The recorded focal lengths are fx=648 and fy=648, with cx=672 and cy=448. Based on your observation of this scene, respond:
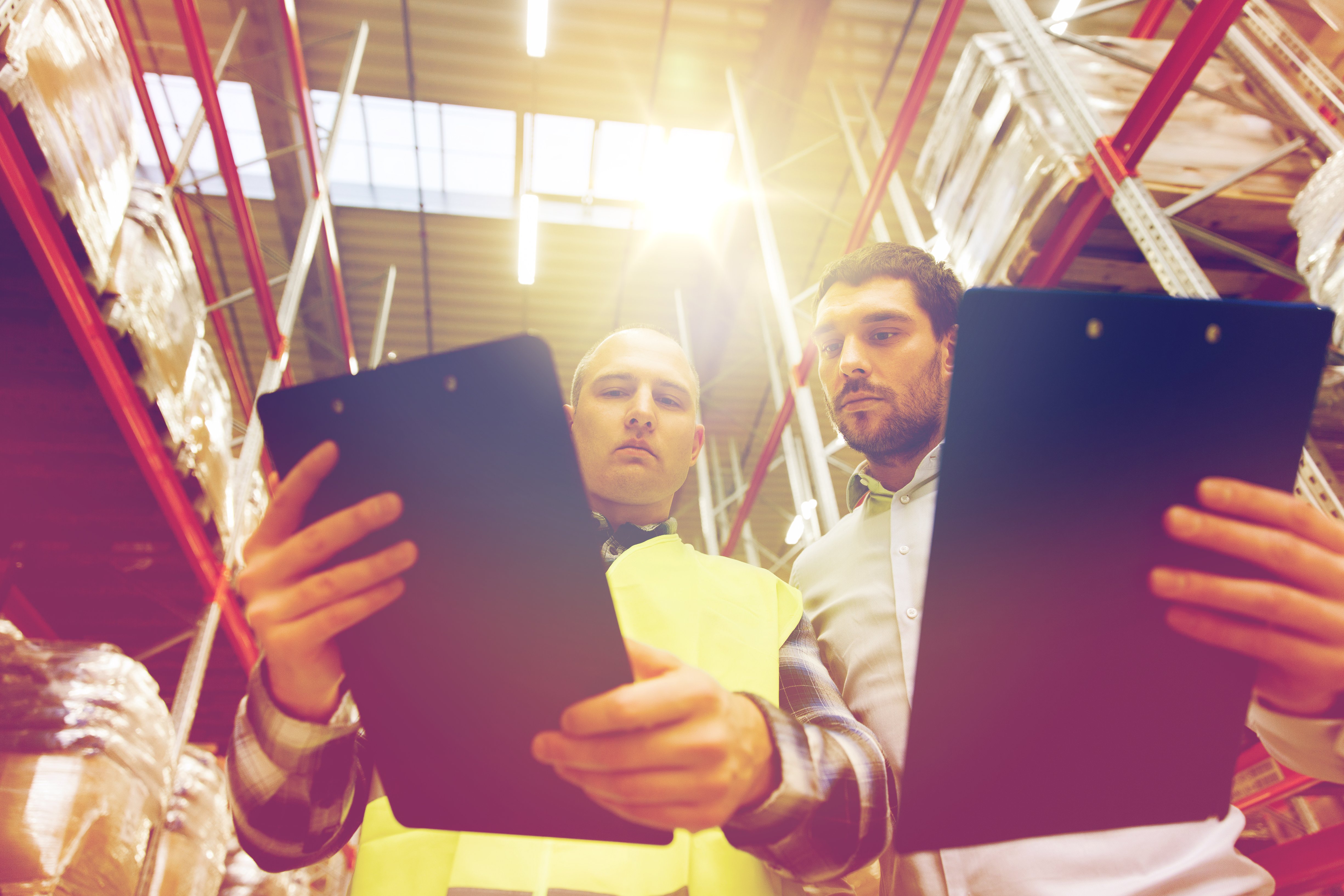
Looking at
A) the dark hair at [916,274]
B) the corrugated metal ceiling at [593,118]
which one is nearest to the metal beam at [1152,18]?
the corrugated metal ceiling at [593,118]

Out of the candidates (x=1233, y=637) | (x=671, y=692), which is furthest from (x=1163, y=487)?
(x=671, y=692)

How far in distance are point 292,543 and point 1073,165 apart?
4762 millimetres

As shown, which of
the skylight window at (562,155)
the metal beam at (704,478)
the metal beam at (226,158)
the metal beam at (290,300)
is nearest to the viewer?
the metal beam at (226,158)

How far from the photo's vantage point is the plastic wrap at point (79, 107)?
3086 millimetres

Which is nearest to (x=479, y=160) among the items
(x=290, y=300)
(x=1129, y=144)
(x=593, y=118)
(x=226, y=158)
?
(x=593, y=118)

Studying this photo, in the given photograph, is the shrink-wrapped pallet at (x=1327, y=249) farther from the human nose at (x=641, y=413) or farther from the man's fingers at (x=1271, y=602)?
the human nose at (x=641, y=413)

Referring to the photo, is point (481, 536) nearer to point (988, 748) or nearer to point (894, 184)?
point (988, 748)

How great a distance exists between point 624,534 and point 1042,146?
425cm

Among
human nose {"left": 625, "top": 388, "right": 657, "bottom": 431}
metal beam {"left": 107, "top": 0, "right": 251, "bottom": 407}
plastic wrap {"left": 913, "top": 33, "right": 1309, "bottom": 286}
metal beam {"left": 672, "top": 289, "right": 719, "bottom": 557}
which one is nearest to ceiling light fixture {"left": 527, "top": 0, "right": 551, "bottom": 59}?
metal beam {"left": 107, "top": 0, "right": 251, "bottom": 407}

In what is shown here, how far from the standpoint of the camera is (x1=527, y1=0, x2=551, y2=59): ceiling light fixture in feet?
20.3

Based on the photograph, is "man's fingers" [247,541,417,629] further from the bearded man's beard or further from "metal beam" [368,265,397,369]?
"metal beam" [368,265,397,369]

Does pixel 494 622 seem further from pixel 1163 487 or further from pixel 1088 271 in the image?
pixel 1088 271

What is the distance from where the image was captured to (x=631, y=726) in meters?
0.92

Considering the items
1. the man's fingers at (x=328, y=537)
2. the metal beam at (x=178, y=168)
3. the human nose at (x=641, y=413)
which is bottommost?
the man's fingers at (x=328, y=537)
